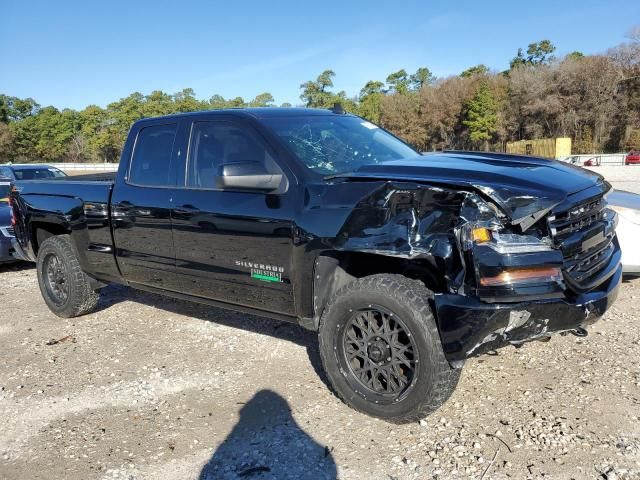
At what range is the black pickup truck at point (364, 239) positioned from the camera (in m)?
2.74

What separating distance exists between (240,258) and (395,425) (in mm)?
1536

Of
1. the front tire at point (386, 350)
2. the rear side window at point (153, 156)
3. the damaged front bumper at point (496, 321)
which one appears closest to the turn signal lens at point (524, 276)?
the damaged front bumper at point (496, 321)

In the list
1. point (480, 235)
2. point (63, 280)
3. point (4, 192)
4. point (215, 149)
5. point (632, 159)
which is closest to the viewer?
point (480, 235)

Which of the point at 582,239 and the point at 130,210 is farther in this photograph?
the point at 130,210

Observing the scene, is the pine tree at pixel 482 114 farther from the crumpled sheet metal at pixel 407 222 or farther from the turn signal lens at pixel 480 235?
the turn signal lens at pixel 480 235

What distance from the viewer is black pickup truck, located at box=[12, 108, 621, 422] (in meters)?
2.74

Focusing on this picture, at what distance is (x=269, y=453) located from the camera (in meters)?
2.94

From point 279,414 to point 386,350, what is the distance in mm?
840

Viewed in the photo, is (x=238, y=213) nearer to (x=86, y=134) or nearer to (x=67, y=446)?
(x=67, y=446)

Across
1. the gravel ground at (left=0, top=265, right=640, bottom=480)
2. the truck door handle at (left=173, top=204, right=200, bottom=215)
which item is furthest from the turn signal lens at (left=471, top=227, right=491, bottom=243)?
the truck door handle at (left=173, top=204, right=200, bottom=215)

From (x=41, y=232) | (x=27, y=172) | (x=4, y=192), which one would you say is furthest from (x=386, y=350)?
(x=27, y=172)

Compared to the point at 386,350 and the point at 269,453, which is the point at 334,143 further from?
the point at 269,453

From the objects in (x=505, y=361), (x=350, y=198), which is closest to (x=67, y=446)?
(x=350, y=198)

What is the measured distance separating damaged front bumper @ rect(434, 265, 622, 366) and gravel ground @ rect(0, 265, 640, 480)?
1.89 feet
